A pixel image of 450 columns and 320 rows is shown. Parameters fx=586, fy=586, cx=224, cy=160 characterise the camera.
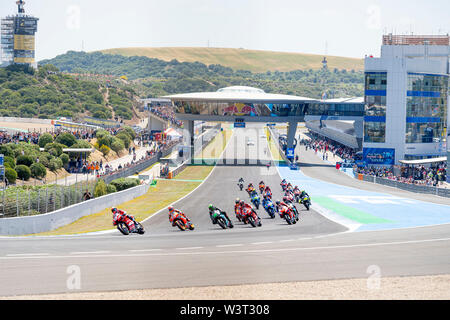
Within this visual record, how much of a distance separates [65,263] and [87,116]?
111 meters

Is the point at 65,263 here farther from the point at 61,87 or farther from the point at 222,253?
the point at 61,87

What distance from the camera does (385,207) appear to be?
118 feet

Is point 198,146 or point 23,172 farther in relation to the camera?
point 198,146

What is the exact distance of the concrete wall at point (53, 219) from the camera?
25.3 meters

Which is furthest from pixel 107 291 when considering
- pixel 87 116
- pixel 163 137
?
pixel 87 116

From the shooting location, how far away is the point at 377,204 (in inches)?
1486

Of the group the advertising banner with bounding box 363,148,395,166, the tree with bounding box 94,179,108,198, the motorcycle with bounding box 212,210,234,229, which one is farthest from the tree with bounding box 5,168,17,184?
the advertising banner with bounding box 363,148,395,166

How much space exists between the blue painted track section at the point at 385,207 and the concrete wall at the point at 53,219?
14.1 metres

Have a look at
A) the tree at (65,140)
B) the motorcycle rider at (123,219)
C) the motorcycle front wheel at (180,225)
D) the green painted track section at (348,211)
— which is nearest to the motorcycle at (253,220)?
the motorcycle front wheel at (180,225)

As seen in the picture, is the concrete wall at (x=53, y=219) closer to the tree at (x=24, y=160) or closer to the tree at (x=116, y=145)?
the tree at (x=24, y=160)

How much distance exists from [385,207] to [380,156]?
4115 cm

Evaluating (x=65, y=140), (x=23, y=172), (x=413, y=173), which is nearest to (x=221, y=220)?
(x=23, y=172)

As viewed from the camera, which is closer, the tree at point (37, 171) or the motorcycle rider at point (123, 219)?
the motorcycle rider at point (123, 219)

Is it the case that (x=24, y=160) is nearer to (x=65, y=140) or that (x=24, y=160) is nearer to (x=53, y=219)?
(x=65, y=140)
